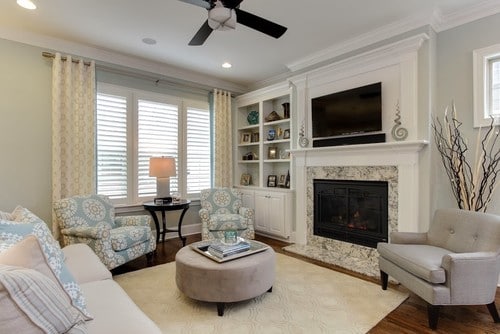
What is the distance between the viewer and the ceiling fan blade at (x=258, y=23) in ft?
7.66

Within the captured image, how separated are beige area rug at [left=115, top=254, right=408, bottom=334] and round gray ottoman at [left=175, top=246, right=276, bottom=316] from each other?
156mm

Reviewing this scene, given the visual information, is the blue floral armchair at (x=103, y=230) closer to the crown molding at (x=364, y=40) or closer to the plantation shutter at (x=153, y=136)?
the plantation shutter at (x=153, y=136)

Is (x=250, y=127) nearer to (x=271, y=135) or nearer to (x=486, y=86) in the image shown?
(x=271, y=135)

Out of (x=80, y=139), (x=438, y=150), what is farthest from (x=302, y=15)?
(x=80, y=139)

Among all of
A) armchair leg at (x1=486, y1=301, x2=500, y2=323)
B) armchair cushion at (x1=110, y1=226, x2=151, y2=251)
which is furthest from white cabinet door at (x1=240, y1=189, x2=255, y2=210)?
armchair leg at (x1=486, y1=301, x2=500, y2=323)

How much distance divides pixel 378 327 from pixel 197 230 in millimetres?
3660

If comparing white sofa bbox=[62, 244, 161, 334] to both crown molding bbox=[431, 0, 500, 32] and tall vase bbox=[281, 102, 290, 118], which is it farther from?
crown molding bbox=[431, 0, 500, 32]

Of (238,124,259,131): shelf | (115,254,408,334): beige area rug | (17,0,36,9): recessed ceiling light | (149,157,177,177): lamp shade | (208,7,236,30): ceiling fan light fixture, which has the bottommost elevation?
(115,254,408,334): beige area rug

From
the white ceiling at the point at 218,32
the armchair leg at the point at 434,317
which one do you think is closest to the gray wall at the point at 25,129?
the white ceiling at the point at 218,32

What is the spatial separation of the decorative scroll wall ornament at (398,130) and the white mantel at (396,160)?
0.13 m

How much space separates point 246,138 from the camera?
5699 mm

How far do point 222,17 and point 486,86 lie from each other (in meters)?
2.91

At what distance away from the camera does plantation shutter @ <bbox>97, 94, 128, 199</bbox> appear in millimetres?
4160

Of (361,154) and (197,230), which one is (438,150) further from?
(197,230)
